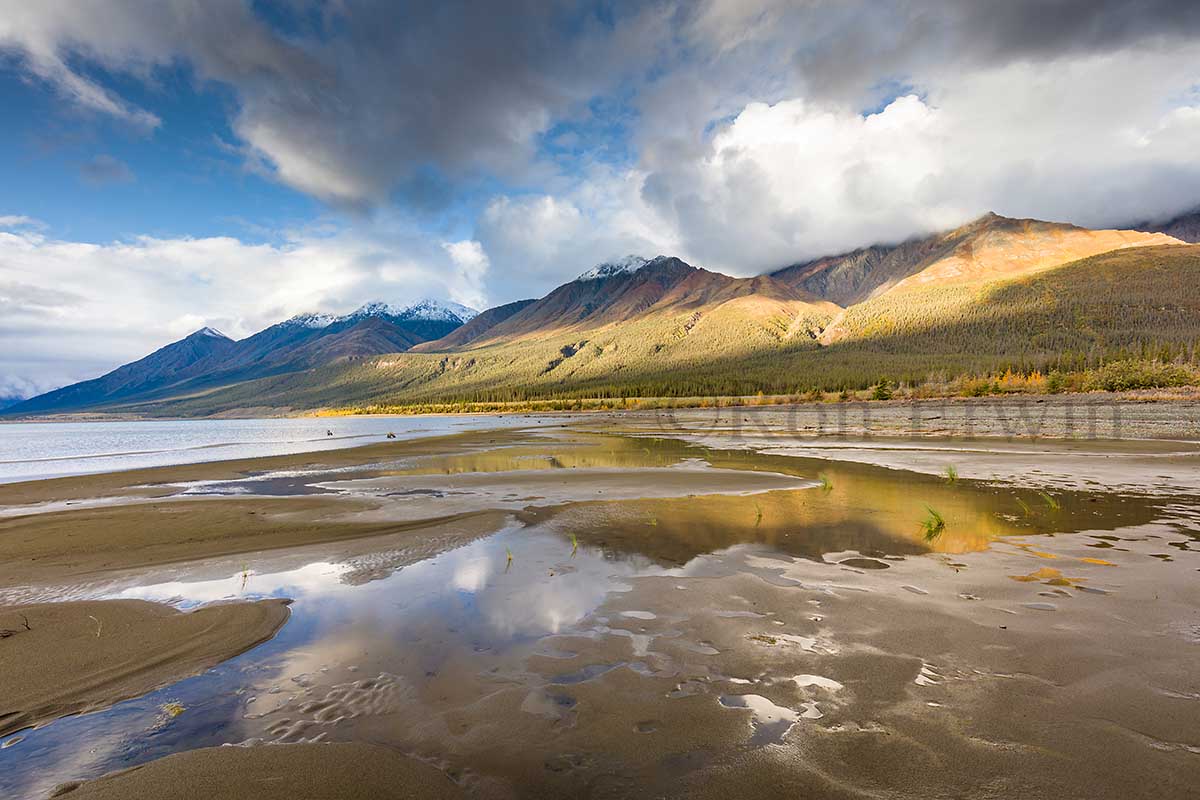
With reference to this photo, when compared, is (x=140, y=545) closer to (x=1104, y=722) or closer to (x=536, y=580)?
(x=536, y=580)

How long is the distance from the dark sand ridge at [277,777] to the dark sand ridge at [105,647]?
2122 millimetres

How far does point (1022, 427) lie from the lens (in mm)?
49188

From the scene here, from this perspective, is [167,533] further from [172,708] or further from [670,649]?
[670,649]

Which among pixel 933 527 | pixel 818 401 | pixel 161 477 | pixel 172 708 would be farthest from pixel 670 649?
pixel 818 401

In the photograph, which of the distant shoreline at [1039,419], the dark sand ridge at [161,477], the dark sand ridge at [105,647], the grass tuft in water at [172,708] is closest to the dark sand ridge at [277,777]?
the grass tuft in water at [172,708]

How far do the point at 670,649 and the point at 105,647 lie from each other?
7.54 metres

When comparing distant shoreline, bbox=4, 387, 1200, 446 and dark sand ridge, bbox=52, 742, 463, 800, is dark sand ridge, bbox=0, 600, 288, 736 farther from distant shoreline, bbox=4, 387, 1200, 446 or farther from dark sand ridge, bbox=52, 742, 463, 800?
distant shoreline, bbox=4, 387, 1200, 446

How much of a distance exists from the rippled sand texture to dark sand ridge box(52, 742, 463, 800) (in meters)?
0.03

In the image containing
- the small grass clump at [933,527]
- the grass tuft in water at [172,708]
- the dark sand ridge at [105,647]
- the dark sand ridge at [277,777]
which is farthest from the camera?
the small grass clump at [933,527]

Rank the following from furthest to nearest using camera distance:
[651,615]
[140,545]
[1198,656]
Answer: [140,545] → [651,615] → [1198,656]

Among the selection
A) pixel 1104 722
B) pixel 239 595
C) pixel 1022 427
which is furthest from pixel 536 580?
pixel 1022 427

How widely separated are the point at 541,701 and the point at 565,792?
56.6 inches

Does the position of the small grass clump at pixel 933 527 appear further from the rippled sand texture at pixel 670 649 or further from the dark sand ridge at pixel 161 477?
the dark sand ridge at pixel 161 477

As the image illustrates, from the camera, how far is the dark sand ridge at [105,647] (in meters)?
5.63
